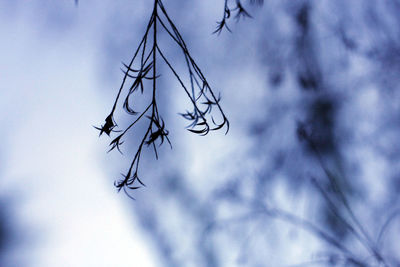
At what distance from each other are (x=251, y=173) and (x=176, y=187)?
A: 8.3 inches

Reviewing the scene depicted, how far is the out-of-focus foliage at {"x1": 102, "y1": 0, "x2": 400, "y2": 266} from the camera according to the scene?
913mm

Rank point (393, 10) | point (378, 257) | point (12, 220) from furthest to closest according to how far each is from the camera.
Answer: point (393, 10) < point (378, 257) < point (12, 220)

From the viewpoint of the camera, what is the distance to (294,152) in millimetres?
980

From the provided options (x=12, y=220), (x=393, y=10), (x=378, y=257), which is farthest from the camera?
(x=393, y=10)

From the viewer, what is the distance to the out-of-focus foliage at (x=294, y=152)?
0.91 metres

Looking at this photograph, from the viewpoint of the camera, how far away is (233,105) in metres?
0.96

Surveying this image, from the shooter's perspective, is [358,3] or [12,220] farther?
[358,3]

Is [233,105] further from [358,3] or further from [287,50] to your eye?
[358,3]

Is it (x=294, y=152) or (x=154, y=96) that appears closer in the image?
(x=154, y=96)

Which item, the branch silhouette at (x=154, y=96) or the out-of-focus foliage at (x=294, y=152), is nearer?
the branch silhouette at (x=154, y=96)

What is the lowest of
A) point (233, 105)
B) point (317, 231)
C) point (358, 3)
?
point (317, 231)

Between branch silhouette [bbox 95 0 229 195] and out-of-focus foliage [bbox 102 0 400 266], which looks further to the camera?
out-of-focus foliage [bbox 102 0 400 266]

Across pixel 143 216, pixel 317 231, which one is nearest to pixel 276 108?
pixel 317 231

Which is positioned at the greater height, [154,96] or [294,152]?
[294,152]
